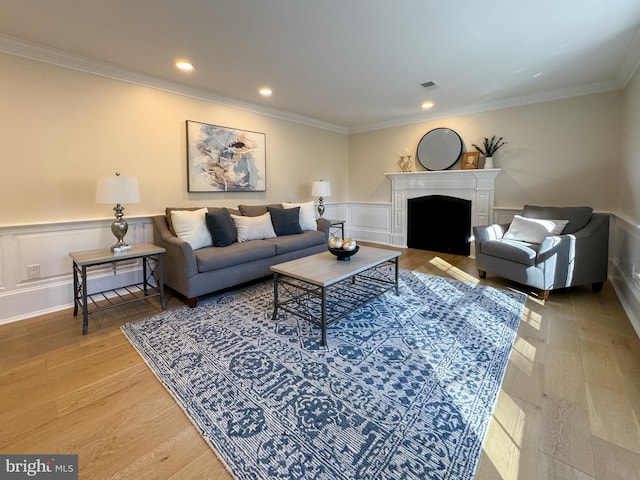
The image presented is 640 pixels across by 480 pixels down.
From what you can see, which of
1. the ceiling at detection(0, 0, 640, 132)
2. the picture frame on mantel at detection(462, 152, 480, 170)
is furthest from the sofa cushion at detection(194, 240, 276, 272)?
the picture frame on mantel at detection(462, 152, 480, 170)

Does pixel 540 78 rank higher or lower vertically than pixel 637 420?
higher

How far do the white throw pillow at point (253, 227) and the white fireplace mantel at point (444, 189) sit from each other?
2745 millimetres

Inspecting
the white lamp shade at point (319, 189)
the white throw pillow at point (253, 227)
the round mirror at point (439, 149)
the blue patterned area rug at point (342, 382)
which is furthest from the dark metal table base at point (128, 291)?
the round mirror at point (439, 149)

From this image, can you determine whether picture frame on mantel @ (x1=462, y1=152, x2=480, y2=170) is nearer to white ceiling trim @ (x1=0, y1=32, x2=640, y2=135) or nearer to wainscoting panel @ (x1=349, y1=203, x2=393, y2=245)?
white ceiling trim @ (x1=0, y1=32, x2=640, y2=135)

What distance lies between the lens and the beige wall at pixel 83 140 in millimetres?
2619

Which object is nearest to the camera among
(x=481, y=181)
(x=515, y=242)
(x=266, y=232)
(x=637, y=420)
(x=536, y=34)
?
(x=637, y=420)

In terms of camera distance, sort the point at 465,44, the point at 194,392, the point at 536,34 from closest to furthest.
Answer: the point at 194,392 → the point at 536,34 → the point at 465,44

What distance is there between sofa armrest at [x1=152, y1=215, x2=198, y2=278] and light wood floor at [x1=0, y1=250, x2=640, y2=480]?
69 centimetres

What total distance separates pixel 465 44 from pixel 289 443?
3.24 metres

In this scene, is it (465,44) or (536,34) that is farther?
(465,44)

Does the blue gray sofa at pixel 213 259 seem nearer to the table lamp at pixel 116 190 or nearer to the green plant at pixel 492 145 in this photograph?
the table lamp at pixel 116 190

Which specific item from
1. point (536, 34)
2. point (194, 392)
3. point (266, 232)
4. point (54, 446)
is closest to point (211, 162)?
point (266, 232)

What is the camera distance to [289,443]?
4.50 ft

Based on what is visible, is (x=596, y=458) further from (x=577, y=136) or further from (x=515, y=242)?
(x=577, y=136)
